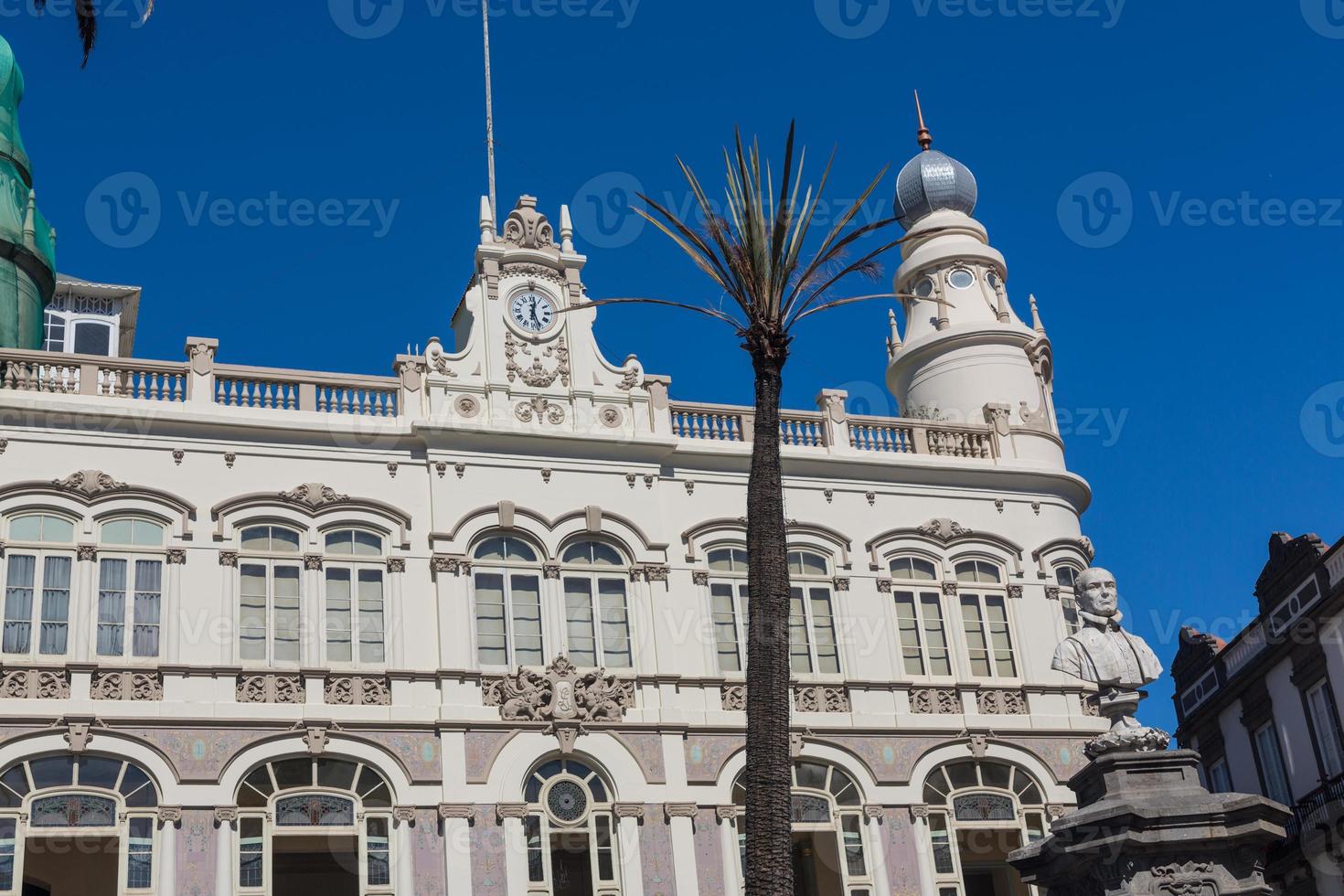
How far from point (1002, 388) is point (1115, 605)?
43.7 feet

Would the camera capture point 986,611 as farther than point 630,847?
Yes

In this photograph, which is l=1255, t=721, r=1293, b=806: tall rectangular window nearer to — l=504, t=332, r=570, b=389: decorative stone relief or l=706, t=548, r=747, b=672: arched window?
l=706, t=548, r=747, b=672: arched window

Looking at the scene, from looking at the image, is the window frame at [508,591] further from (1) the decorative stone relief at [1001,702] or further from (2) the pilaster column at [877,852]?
(1) the decorative stone relief at [1001,702]

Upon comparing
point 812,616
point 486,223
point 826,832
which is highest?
point 486,223

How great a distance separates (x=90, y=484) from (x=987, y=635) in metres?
15.3

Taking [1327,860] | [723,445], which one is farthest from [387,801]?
[1327,860]

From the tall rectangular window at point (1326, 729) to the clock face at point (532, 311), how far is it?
16453 millimetres

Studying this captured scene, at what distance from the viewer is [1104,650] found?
20.4m

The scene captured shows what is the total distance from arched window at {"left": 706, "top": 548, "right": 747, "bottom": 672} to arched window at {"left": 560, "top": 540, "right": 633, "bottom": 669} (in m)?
1.61

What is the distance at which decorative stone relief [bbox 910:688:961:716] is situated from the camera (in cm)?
2920

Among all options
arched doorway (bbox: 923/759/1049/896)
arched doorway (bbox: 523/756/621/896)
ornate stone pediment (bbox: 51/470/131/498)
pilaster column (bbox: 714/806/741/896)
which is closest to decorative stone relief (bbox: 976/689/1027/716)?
arched doorway (bbox: 923/759/1049/896)

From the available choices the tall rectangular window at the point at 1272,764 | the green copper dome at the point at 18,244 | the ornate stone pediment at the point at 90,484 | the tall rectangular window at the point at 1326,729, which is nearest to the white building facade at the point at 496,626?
the ornate stone pediment at the point at 90,484

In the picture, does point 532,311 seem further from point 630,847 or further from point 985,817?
point 985,817

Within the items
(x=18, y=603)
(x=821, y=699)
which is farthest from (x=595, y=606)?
(x=18, y=603)
